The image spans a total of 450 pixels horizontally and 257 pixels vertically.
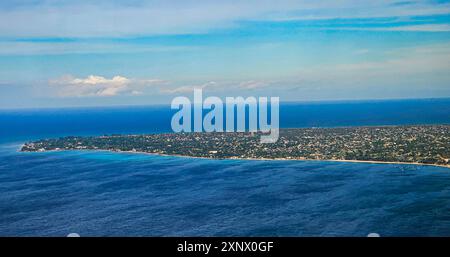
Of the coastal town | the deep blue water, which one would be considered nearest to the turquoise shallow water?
the deep blue water

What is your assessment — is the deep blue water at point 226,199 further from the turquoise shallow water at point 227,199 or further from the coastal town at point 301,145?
the coastal town at point 301,145

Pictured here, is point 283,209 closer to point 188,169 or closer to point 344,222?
point 344,222

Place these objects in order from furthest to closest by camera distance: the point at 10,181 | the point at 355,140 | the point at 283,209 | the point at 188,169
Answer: the point at 355,140 → the point at 188,169 → the point at 10,181 → the point at 283,209

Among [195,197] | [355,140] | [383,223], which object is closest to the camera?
[383,223]

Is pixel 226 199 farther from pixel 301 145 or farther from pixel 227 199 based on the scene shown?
pixel 301 145

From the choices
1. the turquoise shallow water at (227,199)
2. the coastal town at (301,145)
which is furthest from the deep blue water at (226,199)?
the coastal town at (301,145)
